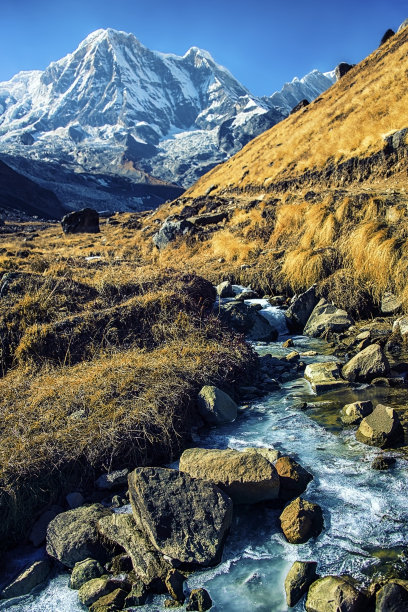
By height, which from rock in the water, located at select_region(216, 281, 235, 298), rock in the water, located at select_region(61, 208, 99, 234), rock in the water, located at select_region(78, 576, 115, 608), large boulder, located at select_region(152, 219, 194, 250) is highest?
rock in the water, located at select_region(61, 208, 99, 234)

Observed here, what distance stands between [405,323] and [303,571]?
7998mm

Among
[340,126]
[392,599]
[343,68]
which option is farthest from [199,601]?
[343,68]

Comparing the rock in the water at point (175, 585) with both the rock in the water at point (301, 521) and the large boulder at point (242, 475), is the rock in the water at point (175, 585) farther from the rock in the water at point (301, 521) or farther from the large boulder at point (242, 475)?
the rock in the water at point (301, 521)

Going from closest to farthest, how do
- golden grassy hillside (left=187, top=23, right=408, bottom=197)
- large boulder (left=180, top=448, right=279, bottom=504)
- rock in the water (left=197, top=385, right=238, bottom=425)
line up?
large boulder (left=180, top=448, right=279, bottom=504), rock in the water (left=197, top=385, right=238, bottom=425), golden grassy hillside (left=187, top=23, right=408, bottom=197)

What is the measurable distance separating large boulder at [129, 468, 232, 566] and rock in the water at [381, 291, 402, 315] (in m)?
8.81

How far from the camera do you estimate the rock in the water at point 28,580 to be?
17.9 feet

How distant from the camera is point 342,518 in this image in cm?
577

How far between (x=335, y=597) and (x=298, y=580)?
47 centimetres

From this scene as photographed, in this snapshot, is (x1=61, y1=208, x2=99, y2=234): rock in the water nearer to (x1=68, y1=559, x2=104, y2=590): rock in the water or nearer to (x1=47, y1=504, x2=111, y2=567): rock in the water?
(x1=47, y1=504, x2=111, y2=567): rock in the water

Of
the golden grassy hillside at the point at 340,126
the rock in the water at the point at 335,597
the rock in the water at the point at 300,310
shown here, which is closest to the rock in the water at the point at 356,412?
the rock in the water at the point at 335,597

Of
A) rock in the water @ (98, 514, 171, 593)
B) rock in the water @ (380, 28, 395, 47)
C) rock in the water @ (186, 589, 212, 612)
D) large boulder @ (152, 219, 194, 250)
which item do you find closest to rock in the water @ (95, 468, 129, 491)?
rock in the water @ (98, 514, 171, 593)

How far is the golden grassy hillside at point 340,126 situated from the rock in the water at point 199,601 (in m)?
26.7

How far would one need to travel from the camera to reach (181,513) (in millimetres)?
5652

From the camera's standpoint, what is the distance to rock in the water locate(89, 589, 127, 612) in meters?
4.96
